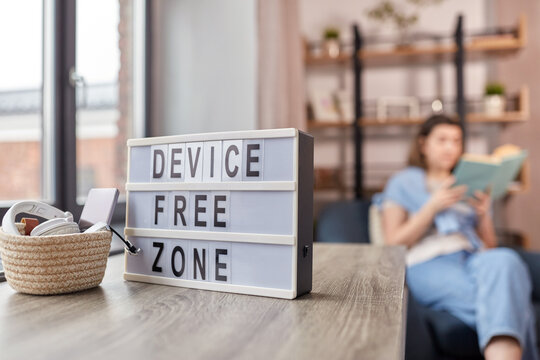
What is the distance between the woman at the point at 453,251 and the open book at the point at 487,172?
0.17 feet

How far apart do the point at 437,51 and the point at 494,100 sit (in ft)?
1.31

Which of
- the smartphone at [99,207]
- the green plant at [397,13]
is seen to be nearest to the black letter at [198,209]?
the smartphone at [99,207]

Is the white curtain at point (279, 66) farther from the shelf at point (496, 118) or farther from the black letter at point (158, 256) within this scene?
the black letter at point (158, 256)

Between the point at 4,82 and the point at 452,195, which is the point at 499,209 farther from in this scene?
the point at 4,82

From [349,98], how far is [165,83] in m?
1.15

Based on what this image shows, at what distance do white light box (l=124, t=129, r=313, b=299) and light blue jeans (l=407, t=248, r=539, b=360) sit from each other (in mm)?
883

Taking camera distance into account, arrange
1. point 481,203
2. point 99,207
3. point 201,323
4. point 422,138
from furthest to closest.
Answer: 1. point 422,138
2. point 481,203
3. point 99,207
4. point 201,323

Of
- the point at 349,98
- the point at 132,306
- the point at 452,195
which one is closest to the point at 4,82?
the point at 132,306

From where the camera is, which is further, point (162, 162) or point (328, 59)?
point (328, 59)

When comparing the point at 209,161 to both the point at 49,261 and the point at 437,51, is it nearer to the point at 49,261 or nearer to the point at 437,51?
the point at 49,261

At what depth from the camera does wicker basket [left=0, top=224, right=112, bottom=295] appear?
670mm

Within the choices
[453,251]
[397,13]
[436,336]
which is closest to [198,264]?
[436,336]

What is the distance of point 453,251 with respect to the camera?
1.83 metres

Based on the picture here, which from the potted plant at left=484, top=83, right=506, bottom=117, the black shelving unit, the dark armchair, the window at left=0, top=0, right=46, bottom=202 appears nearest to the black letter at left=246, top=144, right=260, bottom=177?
the window at left=0, top=0, right=46, bottom=202
